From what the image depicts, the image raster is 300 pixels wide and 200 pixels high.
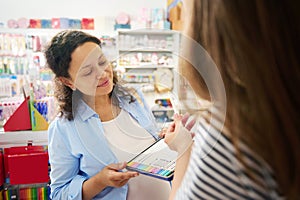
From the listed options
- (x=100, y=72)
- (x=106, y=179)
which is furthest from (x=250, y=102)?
(x=106, y=179)

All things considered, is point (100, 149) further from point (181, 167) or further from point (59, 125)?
point (181, 167)

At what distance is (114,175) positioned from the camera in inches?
35.7

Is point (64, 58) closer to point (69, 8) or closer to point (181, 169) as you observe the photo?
point (181, 169)

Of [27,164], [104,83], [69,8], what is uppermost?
[69,8]

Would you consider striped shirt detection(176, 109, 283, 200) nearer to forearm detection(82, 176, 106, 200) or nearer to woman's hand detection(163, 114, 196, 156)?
woman's hand detection(163, 114, 196, 156)

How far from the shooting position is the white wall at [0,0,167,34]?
4379 millimetres

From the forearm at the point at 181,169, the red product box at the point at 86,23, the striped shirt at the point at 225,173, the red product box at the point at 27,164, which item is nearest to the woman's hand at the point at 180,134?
the forearm at the point at 181,169

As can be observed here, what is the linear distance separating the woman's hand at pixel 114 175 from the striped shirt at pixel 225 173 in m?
0.50

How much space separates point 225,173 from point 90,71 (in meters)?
0.55

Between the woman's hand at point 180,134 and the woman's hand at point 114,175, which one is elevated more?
the woman's hand at point 180,134

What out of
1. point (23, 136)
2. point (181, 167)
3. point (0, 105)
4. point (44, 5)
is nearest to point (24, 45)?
point (44, 5)

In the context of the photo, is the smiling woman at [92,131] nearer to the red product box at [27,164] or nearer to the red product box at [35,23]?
the red product box at [27,164]

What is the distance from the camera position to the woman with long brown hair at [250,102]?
0.36 m

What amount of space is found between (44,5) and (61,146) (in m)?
4.07
